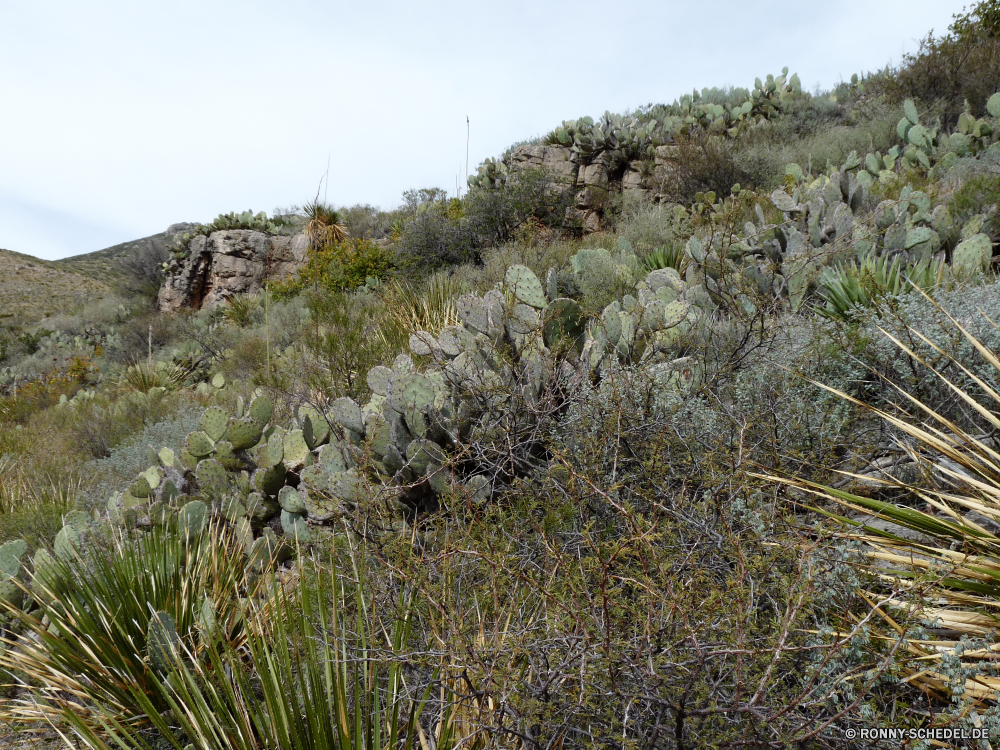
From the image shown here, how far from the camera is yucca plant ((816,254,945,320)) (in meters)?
3.93

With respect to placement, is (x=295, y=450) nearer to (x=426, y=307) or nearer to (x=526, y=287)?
(x=526, y=287)

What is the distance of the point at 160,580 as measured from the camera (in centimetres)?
260

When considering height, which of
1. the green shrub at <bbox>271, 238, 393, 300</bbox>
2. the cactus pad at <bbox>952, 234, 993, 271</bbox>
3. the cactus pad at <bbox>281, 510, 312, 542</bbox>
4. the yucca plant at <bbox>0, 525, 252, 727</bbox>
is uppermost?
the green shrub at <bbox>271, 238, 393, 300</bbox>

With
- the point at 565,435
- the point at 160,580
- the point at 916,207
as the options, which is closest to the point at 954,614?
the point at 565,435

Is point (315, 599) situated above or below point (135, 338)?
below

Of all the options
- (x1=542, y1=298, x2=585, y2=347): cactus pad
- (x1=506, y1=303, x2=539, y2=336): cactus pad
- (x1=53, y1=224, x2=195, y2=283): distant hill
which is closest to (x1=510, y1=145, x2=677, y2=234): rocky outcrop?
(x1=542, y1=298, x2=585, y2=347): cactus pad

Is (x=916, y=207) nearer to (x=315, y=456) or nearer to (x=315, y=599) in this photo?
(x=315, y=456)

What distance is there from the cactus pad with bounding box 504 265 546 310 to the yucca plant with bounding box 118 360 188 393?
311 inches

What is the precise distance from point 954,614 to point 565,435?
5.41 feet

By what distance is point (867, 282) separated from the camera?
12.9ft

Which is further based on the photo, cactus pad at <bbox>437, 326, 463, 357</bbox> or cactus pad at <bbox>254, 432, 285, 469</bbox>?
cactus pad at <bbox>437, 326, 463, 357</bbox>

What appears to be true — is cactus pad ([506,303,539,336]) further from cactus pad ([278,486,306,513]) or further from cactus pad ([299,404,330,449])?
cactus pad ([278,486,306,513])

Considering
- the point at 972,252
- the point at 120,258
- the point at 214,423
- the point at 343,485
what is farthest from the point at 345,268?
the point at 120,258

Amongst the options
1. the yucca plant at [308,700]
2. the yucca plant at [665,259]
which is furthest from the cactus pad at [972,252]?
the yucca plant at [308,700]
